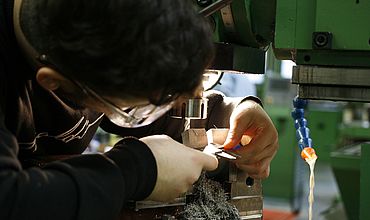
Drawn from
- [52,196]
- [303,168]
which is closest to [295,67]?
[52,196]

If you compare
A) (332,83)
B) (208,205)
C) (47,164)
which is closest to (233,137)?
(208,205)

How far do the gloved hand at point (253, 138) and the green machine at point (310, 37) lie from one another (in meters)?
0.13

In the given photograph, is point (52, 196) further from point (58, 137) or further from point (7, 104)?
point (58, 137)

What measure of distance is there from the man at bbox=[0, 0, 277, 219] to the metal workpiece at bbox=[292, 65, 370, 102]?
0.84 ft

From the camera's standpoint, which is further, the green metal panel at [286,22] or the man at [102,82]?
the green metal panel at [286,22]

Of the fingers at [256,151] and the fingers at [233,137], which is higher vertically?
the fingers at [233,137]

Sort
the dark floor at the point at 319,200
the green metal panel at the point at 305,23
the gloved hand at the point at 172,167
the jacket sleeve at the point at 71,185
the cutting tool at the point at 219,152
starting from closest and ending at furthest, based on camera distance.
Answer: the jacket sleeve at the point at 71,185
the gloved hand at the point at 172,167
the green metal panel at the point at 305,23
the cutting tool at the point at 219,152
the dark floor at the point at 319,200

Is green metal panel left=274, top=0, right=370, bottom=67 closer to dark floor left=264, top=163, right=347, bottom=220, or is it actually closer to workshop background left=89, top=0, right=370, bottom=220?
workshop background left=89, top=0, right=370, bottom=220

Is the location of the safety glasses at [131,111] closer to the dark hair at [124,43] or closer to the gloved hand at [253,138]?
the dark hair at [124,43]

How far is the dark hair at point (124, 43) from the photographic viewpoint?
2.68ft

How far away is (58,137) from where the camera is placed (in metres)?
1.24

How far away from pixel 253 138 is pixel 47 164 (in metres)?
0.53

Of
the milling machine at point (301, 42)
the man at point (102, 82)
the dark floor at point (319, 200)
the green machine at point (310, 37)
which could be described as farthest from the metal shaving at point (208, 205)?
the dark floor at point (319, 200)

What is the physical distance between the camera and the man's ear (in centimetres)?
88
